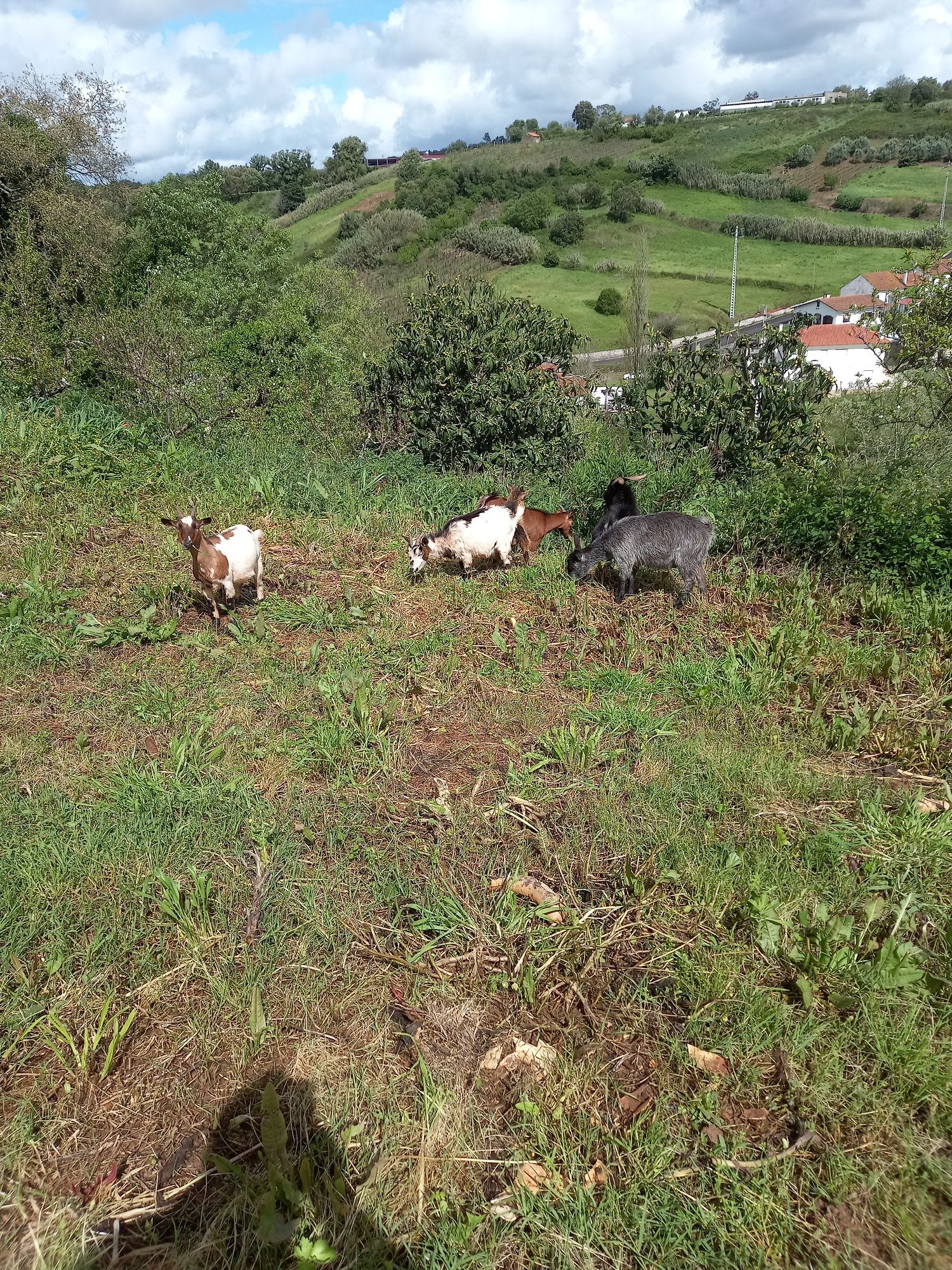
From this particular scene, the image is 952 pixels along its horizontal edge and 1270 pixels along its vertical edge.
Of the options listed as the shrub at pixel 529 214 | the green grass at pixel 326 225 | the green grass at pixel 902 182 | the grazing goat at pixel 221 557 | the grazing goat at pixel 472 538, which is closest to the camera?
the grazing goat at pixel 221 557

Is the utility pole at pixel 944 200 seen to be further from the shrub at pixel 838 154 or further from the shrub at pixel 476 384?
the shrub at pixel 476 384

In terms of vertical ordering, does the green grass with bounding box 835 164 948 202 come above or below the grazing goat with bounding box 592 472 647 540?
above

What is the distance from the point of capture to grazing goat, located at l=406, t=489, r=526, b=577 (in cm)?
635

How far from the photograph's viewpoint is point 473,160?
8775 centimetres

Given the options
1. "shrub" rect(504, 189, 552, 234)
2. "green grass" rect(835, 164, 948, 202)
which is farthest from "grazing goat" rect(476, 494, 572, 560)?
"green grass" rect(835, 164, 948, 202)

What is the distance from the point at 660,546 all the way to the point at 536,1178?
15.1 feet

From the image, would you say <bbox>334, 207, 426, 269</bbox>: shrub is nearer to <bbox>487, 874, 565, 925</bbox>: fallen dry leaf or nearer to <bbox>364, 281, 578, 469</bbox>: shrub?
<bbox>364, 281, 578, 469</bbox>: shrub

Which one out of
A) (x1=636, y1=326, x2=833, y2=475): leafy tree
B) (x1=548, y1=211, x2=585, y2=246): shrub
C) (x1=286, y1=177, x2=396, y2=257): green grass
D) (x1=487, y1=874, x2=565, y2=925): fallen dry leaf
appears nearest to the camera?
(x1=487, y1=874, x2=565, y2=925): fallen dry leaf

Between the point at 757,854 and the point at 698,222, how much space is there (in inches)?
2977

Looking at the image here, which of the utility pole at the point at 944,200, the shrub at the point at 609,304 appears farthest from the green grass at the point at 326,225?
the utility pole at the point at 944,200

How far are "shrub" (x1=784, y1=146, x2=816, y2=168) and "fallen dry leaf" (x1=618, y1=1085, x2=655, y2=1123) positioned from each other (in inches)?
3974

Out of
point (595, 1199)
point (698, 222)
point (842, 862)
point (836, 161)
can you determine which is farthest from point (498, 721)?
point (836, 161)

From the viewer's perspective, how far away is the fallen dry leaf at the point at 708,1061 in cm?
267

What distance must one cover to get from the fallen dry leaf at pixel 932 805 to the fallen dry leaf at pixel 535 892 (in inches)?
77.4
